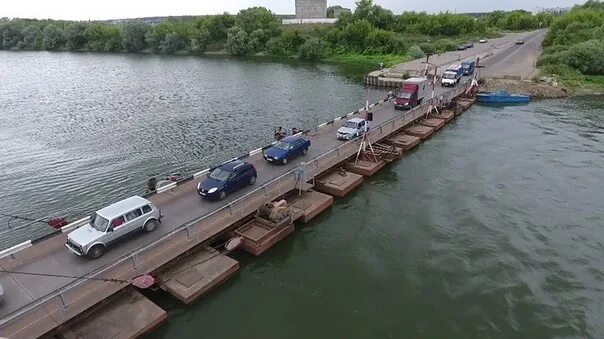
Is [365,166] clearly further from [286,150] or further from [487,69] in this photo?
[487,69]

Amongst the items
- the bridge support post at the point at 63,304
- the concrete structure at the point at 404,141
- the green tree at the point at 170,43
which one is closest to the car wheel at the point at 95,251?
the bridge support post at the point at 63,304

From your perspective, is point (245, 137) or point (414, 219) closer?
point (414, 219)

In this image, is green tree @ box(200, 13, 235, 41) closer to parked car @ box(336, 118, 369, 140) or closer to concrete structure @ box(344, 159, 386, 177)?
parked car @ box(336, 118, 369, 140)

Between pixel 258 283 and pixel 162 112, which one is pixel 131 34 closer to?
pixel 162 112

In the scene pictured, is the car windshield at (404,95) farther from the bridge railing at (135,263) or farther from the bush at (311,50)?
the bush at (311,50)

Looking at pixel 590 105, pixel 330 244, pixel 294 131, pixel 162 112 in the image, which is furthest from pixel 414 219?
pixel 590 105

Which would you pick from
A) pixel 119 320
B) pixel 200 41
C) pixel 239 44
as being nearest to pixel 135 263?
pixel 119 320

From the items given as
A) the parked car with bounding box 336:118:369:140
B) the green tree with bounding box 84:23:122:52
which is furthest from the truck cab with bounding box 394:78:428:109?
the green tree with bounding box 84:23:122:52
